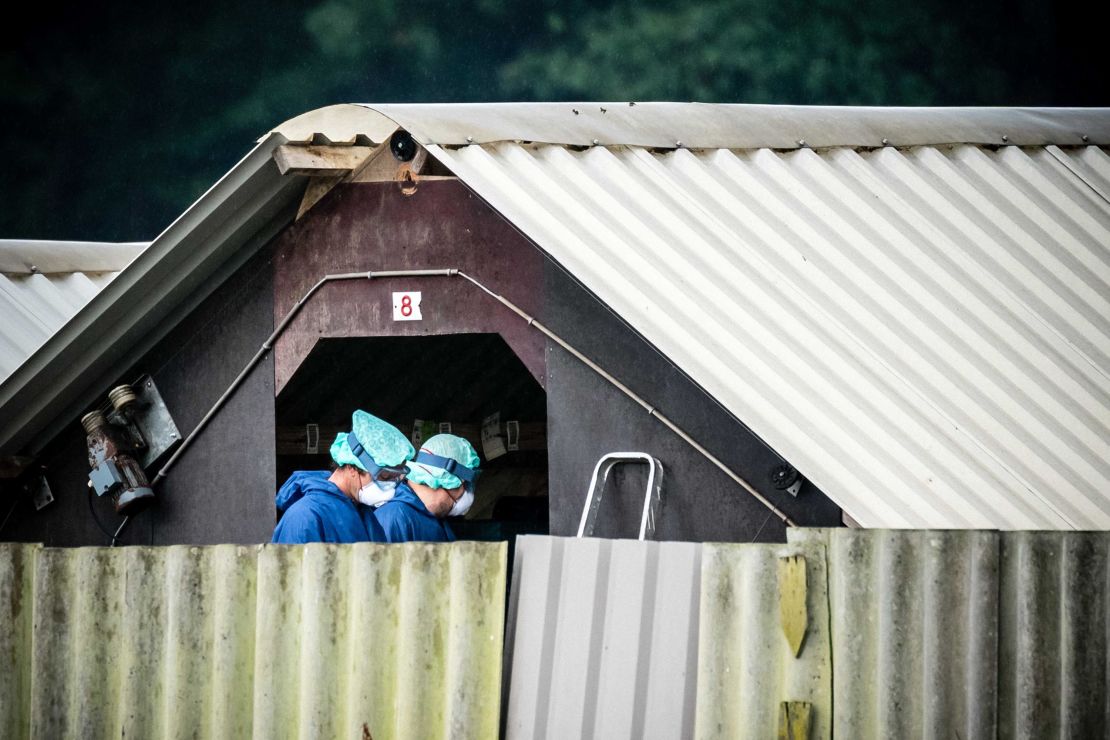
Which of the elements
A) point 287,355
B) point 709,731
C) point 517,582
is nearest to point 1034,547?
point 709,731

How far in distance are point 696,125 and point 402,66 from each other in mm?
18789

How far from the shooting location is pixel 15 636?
6.57 metres

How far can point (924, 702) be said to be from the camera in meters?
5.20

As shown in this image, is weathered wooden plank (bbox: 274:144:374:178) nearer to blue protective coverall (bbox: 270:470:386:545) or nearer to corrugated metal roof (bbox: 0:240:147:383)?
blue protective coverall (bbox: 270:470:386:545)

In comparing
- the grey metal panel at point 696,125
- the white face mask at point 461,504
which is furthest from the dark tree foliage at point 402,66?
the white face mask at point 461,504

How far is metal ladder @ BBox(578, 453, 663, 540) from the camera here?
23.4 ft

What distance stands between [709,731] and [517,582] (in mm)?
949

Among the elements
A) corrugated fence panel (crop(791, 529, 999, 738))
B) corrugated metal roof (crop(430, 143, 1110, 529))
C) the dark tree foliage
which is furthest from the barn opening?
the dark tree foliage

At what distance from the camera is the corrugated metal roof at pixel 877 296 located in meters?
6.45

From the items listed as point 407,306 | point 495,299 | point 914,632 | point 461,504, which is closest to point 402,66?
point 461,504

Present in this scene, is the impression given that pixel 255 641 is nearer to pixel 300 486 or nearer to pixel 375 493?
pixel 300 486

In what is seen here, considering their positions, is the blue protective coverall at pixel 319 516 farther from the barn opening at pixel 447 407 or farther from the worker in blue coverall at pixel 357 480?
the barn opening at pixel 447 407

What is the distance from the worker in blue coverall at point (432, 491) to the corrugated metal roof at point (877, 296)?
1839 millimetres

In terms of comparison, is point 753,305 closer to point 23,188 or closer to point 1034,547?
point 1034,547
